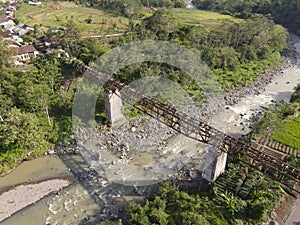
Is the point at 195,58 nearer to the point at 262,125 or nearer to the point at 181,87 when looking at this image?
the point at 181,87

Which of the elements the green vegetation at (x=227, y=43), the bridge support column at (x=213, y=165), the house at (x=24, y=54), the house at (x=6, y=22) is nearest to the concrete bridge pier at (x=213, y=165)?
the bridge support column at (x=213, y=165)

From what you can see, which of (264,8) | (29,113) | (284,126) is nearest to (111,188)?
(29,113)

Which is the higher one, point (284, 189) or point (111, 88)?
point (111, 88)

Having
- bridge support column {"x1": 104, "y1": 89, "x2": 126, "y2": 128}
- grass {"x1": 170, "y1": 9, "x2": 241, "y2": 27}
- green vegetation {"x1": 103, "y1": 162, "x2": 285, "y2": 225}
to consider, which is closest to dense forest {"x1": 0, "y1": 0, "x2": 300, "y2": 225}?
green vegetation {"x1": 103, "y1": 162, "x2": 285, "y2": 225}

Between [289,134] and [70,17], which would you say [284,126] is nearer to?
[289,134]

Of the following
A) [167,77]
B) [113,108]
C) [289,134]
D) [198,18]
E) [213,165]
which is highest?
[198,18]

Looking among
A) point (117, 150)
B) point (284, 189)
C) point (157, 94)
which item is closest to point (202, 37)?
point (157, 94)
